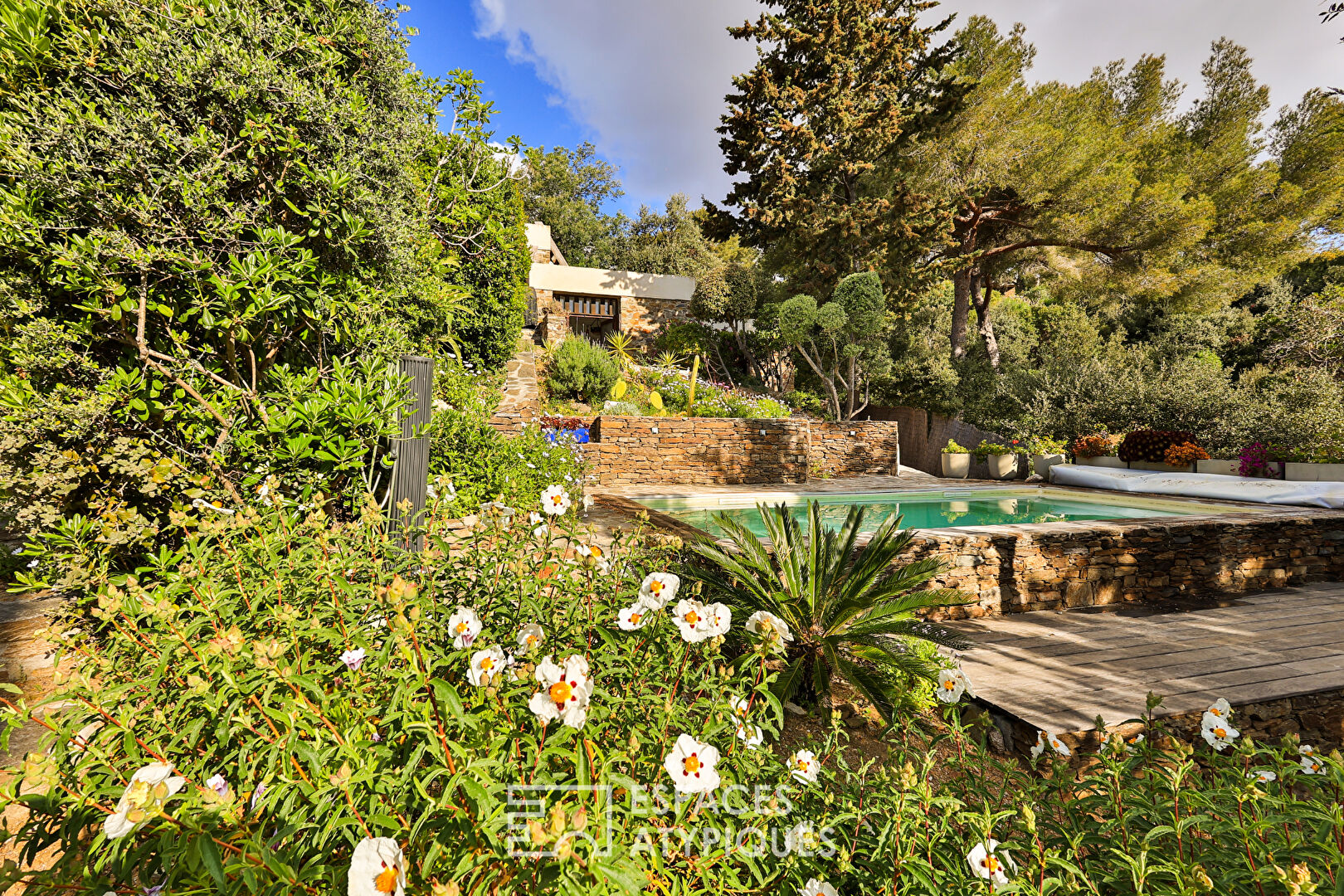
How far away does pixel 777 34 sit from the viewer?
45.8 feet

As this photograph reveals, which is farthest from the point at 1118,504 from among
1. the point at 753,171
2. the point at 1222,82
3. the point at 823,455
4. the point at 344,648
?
the point at 1222,82

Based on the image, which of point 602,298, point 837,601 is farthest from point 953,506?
point 602,298

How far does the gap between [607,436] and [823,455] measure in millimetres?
5148

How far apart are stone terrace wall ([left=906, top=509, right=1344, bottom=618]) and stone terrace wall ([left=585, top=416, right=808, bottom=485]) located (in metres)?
6.17

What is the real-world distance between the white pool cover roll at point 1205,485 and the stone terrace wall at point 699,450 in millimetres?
4727

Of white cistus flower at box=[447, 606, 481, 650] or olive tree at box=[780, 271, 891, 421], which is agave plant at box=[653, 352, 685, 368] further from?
white cistus flower at box=[447, 606, 481, 650]

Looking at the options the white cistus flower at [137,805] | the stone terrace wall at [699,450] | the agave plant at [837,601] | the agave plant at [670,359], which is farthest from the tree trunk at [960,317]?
the white cistus flower at [137,805]

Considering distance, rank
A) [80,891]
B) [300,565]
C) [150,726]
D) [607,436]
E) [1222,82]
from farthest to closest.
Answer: [1222,82], [607,436], [300,565], [150,726], [80,891]

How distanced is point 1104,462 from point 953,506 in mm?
4068

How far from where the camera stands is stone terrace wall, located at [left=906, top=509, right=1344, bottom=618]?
417 cm

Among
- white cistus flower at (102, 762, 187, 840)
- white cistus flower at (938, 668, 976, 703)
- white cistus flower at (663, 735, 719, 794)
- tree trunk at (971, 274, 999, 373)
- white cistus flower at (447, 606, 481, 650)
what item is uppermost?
tree trunk at (971, 274, 999, 373)

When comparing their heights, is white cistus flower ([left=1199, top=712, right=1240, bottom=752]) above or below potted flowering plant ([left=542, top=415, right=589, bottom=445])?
below

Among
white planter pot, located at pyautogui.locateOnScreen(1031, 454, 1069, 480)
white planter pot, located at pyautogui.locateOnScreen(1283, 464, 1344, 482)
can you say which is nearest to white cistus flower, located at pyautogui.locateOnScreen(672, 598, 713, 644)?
white planter pot, located at pyautogui.locateOnScreen(1283, 464, 1344, 482)

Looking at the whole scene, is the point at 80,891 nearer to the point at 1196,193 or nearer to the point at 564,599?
the point at 564,599
